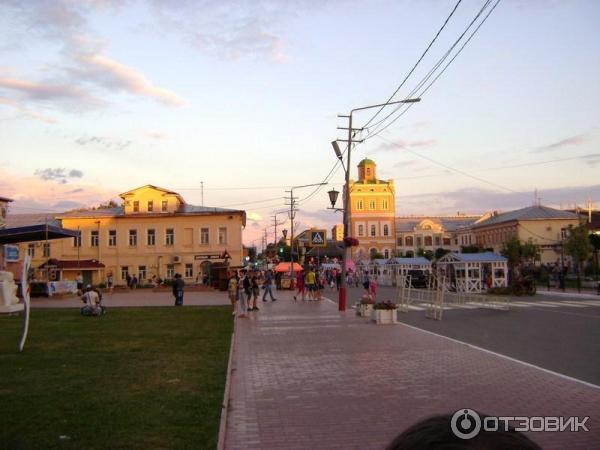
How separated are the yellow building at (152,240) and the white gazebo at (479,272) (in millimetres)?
28181

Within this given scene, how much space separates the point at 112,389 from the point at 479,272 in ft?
117

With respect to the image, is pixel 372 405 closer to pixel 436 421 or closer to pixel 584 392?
pixel 584 392

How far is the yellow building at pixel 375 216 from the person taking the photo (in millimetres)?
113438

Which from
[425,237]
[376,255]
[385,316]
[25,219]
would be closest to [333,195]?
[385,316]

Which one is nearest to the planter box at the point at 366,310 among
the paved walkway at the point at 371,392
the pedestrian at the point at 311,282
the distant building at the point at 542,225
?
the paved walkway at the point at 371,392

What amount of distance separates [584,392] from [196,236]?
58033 mm

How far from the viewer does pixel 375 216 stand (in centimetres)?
11394

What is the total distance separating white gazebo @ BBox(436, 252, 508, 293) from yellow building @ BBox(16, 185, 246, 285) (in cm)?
2818

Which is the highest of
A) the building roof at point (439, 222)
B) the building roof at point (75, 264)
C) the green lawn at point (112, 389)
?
the building roof at point (439, 222)

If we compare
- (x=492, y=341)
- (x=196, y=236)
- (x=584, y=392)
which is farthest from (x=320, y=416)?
(x=196, y=236)

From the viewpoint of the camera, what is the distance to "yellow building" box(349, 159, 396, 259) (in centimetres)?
11344

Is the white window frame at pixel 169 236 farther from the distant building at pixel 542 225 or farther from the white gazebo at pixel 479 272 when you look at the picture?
the distant building at pixel 542 225

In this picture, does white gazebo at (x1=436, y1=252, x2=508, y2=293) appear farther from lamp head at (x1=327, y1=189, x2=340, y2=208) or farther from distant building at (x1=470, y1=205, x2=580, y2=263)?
distant building at (x1=470, y1=205, x2=580, y2=263)

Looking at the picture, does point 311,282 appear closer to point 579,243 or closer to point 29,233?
point 29,233
